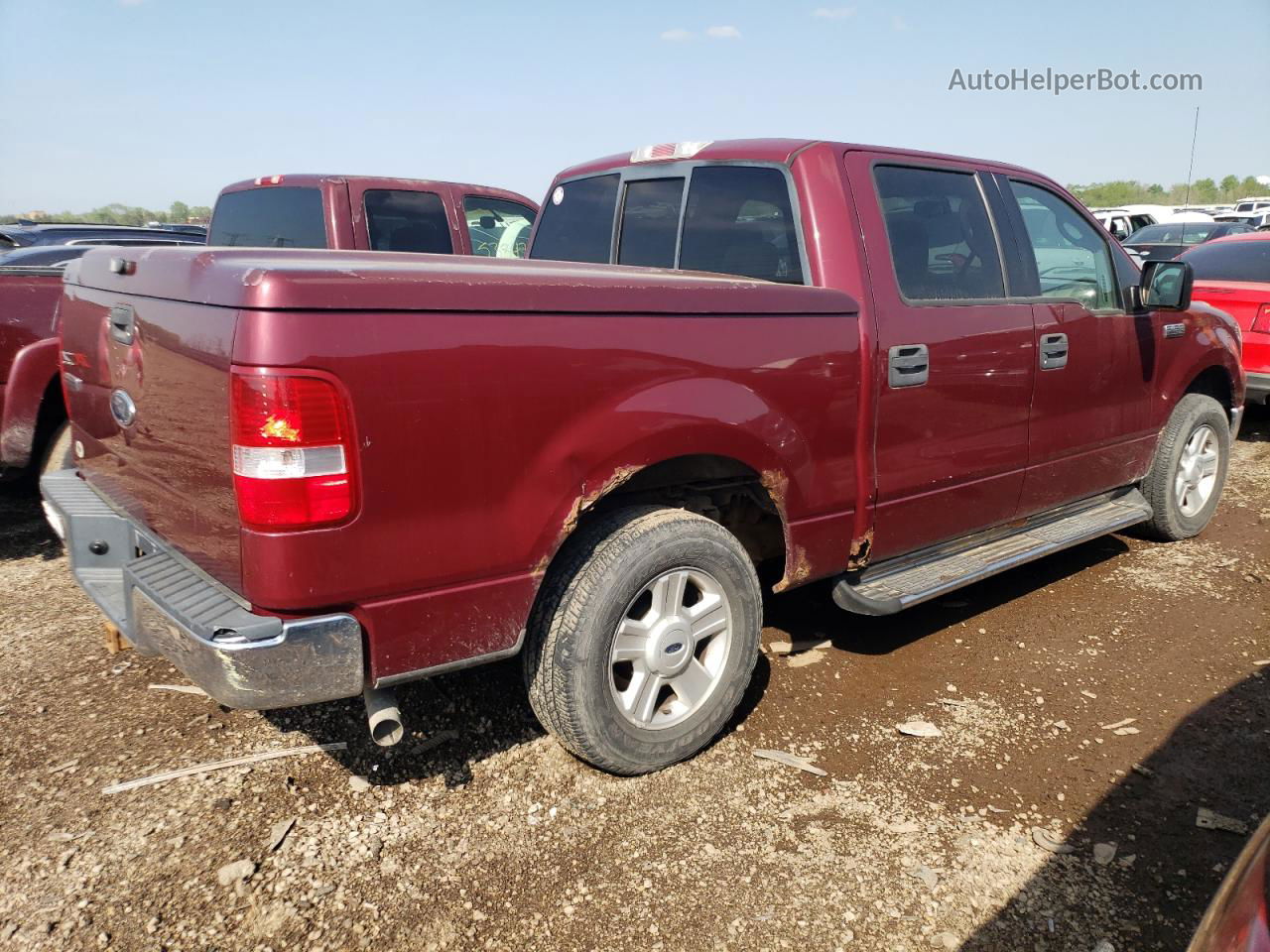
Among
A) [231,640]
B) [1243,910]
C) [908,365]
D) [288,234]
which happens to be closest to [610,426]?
[231,640]

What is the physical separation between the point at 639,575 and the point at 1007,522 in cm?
207

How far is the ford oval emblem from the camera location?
264 cm

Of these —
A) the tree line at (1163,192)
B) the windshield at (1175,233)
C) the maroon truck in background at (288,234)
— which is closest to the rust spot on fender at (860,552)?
the maroon truck in background at (288,234)

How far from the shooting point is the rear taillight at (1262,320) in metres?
7.25

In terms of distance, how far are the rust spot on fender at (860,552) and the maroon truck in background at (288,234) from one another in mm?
3493

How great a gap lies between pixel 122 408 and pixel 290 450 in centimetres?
91

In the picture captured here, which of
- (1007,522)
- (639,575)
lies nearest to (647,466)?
(639,575)

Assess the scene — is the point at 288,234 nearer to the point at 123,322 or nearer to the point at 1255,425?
the point at 123,322

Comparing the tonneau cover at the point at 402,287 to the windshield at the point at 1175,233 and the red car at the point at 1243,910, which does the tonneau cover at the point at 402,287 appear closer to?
the red car at the point at 1243,910

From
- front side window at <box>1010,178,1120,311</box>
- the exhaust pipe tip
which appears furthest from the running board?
the exhaust pipe tip

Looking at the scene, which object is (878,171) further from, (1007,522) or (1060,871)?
(1060,871)

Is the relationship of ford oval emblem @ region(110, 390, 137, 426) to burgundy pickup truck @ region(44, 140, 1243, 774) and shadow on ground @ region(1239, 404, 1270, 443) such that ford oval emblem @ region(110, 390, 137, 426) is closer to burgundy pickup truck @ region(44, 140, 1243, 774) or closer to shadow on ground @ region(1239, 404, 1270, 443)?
burgundy pickup truck @ region(44, 140, 1243, 774)

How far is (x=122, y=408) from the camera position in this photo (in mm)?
2695

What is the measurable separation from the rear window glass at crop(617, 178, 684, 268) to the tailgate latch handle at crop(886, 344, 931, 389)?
98cm
